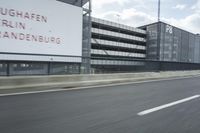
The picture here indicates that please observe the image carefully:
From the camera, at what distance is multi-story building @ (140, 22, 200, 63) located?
251 feet

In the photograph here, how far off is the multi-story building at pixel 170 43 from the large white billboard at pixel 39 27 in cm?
4642

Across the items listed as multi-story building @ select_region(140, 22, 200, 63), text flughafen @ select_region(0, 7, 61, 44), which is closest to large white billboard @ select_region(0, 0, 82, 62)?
text flughafen @ select_region(0, 7, 61, 44)

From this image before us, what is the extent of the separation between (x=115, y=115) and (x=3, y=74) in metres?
5.35

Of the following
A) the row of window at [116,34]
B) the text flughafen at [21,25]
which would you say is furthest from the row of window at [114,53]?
the text flughafen at [21,25]

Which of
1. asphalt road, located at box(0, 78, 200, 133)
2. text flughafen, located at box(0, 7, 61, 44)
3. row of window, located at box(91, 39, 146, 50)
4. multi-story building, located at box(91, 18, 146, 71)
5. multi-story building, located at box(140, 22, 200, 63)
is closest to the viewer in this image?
asphalt road, located at box(0, 78, 200, 133)

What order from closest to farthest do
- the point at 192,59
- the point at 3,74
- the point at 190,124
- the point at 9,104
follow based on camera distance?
the point at 190,124
the point at 9,104
the point at 3,74
the point at 192,59

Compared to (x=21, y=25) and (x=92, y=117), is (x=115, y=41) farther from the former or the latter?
(x=92, y=117)

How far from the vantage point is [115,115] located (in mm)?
4824

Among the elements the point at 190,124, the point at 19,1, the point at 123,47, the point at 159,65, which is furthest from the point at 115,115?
the point at 123,47

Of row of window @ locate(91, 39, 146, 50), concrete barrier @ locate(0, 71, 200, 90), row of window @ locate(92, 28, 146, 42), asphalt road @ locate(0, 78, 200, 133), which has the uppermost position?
row of window @ locate(92, 28, 146, 42)

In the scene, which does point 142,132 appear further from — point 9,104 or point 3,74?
point 3,74

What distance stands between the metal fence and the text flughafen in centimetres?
1427

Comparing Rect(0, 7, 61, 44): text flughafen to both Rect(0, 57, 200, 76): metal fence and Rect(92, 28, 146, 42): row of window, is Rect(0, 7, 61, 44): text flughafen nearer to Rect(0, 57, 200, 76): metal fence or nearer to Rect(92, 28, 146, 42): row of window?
Rect(0, 57, 200, 76): metal fence

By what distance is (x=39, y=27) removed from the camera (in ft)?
92.7
